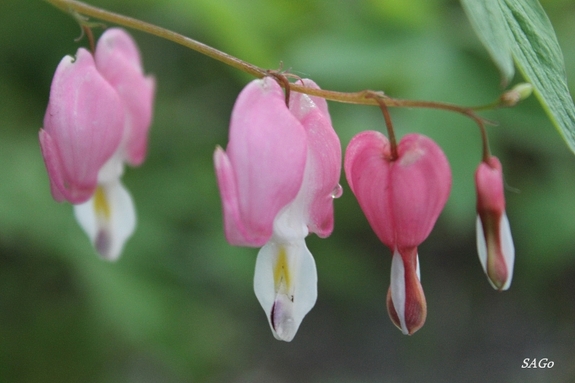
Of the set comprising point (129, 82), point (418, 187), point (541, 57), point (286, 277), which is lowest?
point (286, 277)

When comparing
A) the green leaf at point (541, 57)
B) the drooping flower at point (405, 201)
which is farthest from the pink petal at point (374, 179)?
the green leaf at point (541, 57)

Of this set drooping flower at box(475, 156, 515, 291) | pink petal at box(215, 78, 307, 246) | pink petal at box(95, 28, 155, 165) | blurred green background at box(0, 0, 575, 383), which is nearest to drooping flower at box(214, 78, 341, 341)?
pink petal at box(215, 78, 307, 246)

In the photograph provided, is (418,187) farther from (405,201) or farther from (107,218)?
(107,218)

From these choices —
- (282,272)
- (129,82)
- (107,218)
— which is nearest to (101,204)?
(107,218)

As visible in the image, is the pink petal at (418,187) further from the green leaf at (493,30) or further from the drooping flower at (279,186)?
the green leaf at (493,30)

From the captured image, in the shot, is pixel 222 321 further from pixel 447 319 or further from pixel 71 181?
pixel 71 181

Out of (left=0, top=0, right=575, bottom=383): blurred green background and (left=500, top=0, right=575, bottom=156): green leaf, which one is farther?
(left=0, top=0, right=575, bottom=383): blurred green background

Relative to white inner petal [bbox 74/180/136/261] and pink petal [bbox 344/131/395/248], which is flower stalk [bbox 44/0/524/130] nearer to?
pink petal [bbox 344/131/395/248]
